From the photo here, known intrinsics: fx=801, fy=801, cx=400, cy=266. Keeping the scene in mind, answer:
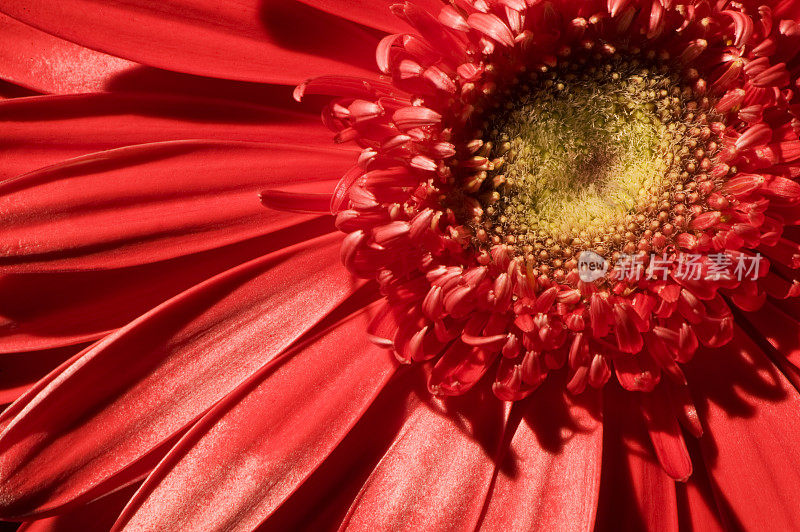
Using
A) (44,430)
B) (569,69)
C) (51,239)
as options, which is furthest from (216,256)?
(569,69)

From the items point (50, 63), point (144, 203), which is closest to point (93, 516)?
point (144, 203)

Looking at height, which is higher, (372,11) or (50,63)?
(50,63)

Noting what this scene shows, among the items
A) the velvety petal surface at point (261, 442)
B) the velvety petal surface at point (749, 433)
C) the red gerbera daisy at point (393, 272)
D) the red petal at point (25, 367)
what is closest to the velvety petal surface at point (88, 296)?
the red gerbera daisy at point (393, 272)

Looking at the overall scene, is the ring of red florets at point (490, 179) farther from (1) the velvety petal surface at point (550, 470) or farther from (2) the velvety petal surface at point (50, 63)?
(2) the velvety petal surface at point (50, 63)

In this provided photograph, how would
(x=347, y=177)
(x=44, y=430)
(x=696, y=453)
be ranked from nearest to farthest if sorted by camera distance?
(x=44, y=430) < (x=347, y=177) < (x=696, y=453)

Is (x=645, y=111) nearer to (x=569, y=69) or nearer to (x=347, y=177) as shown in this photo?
(x=569, y=69)

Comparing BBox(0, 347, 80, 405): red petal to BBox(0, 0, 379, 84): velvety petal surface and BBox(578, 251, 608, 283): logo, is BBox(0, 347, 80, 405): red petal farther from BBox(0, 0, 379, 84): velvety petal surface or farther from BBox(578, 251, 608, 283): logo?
BBox(578, 251, 608, 283): logo

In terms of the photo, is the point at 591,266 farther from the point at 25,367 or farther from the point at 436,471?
the point at 25,367
